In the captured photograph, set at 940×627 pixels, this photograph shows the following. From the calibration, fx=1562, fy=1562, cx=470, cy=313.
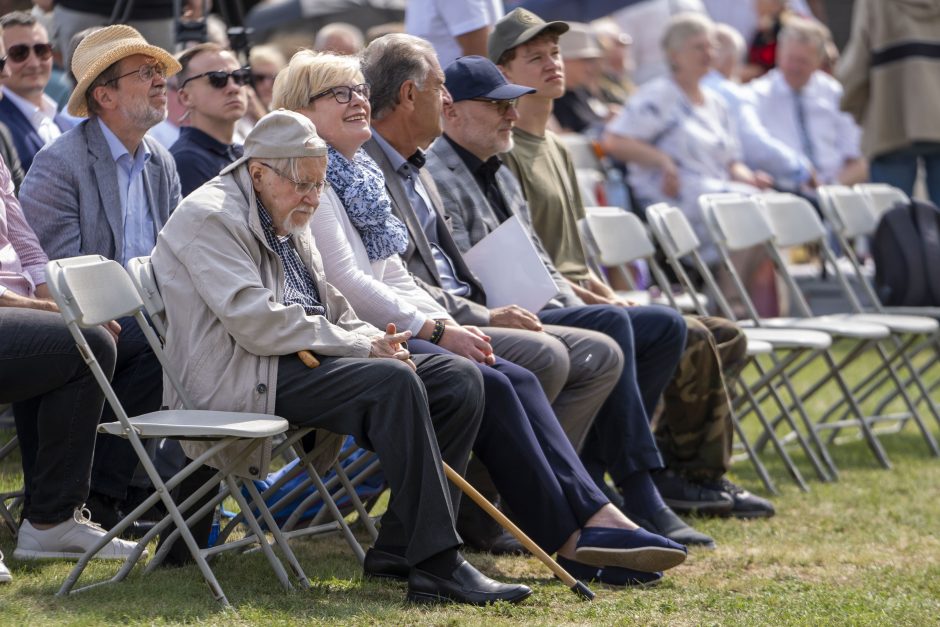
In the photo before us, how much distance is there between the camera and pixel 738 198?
743cm

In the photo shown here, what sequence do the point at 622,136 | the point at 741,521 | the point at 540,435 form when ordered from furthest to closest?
the point at 622,136 < the point at 741,521 < the point at 540,435

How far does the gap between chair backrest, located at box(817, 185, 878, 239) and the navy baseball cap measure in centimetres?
310

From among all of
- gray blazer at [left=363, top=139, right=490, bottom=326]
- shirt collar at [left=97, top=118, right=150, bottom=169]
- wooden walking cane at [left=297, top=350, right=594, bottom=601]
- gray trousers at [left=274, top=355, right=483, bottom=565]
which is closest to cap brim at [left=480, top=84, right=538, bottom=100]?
gray blazer at [left=363, top=139, right=490, bottom=326]

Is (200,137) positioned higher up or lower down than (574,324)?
higher up

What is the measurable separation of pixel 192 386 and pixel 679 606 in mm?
1537

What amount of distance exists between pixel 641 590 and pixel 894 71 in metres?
5.65

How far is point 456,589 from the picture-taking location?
14.2 ft

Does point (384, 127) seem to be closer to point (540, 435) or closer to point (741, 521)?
point (540, 435)

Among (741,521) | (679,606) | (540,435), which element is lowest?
(741,521)

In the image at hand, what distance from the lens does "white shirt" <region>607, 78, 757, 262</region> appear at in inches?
376

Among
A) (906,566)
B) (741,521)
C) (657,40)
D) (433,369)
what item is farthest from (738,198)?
(657,40)

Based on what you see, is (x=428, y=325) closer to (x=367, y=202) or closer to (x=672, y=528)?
(x=367, y=202)

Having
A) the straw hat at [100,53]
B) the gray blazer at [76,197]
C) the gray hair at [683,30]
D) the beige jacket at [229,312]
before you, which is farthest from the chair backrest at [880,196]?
the beige jacket at [229,312]

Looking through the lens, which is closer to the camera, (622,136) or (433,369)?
(433,369)
